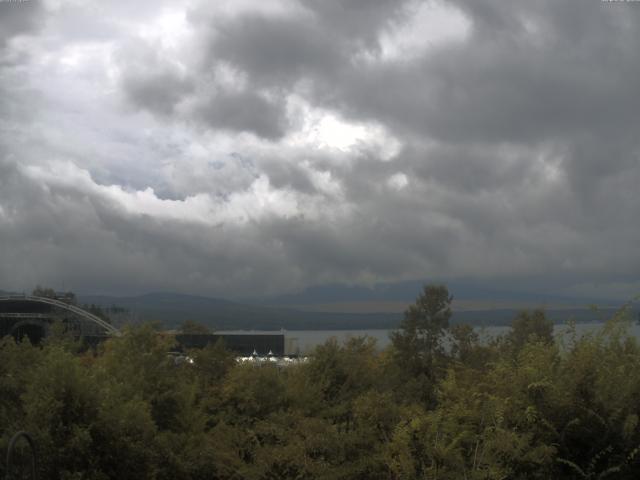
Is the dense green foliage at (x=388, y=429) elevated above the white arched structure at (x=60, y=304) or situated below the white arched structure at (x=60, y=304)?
below

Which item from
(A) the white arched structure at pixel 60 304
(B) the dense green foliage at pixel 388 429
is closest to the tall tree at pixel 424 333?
(B) the dense green foliage at pixel 388 429

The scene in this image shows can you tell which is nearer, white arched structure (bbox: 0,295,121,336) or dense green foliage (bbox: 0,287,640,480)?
dense green foliage (bbox: 0,287,640,480)

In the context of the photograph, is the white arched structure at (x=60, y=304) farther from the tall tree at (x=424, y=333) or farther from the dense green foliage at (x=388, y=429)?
the dense green foliage at (x=388, y=429)

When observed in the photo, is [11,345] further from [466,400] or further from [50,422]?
[466,400]

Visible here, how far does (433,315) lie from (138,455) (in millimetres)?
28362

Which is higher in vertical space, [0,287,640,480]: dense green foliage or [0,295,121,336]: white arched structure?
[0,295,121,336]: white arched structure

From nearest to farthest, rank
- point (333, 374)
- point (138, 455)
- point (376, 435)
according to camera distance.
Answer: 1. point (138, 455)
2. point (376, 435)
3. point (333, 374)

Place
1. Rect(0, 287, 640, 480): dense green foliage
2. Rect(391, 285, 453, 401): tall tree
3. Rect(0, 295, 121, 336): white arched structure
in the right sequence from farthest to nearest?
Rect(0, 295, 121, 336): white arched structure < Rect(391, 285, 453, 401): tall tree < Rect(0, 287, 640, 480): dense green foliage

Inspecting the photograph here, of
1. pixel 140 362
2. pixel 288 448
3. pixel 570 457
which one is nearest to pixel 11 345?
pixel 140 362

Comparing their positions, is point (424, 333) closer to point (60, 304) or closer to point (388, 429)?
point (388, 429)

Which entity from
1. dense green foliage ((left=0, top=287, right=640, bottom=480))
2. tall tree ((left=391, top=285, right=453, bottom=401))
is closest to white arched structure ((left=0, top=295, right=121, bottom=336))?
tall tree ((left=391, top=285, right=453, bottom=401))

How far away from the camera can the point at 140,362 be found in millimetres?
21688

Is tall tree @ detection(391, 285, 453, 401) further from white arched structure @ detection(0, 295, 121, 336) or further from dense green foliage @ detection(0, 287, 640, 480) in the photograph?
white arched structure @ detection(0, 295, 121, 336)

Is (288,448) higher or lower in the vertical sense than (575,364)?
lower
